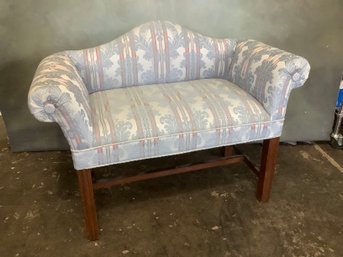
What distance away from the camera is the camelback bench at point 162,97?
1.14 m

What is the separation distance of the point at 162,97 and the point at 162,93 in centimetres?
5

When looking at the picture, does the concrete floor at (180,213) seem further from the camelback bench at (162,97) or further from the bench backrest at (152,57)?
the bench backrest at (152,57)

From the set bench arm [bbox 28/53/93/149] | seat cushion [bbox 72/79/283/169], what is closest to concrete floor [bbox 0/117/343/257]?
seat cushion [bbox 72/79/283/169]

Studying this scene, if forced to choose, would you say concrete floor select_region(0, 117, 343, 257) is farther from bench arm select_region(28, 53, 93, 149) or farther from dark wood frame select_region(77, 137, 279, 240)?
bench arm select_region(28, 53, 93, 149)

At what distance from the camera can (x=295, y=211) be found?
1462 mm

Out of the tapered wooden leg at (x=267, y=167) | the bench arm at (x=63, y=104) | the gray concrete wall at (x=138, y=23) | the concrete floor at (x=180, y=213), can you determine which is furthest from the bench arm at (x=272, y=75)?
the bench arm at (x=63, y=104)

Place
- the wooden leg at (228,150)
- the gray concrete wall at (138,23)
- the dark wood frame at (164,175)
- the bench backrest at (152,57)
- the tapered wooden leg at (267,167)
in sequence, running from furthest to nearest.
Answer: the wooden leg at (228,150), the gray concrete wall at (138,23), the bench backrest at (152,57), the tapered wooden leg at (267,167), the dark wood frame at (164,175)

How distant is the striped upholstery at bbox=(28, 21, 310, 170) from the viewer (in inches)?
44.4

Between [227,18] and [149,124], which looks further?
[227,18]

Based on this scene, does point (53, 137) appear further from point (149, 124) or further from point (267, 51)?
point (267, 51)

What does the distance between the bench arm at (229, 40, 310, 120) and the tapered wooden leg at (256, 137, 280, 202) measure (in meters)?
0.13

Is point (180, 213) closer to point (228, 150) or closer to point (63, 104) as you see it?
point (228, 150)

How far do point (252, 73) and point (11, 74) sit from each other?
1275 mm

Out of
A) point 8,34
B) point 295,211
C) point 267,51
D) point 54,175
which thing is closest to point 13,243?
point 54,175
